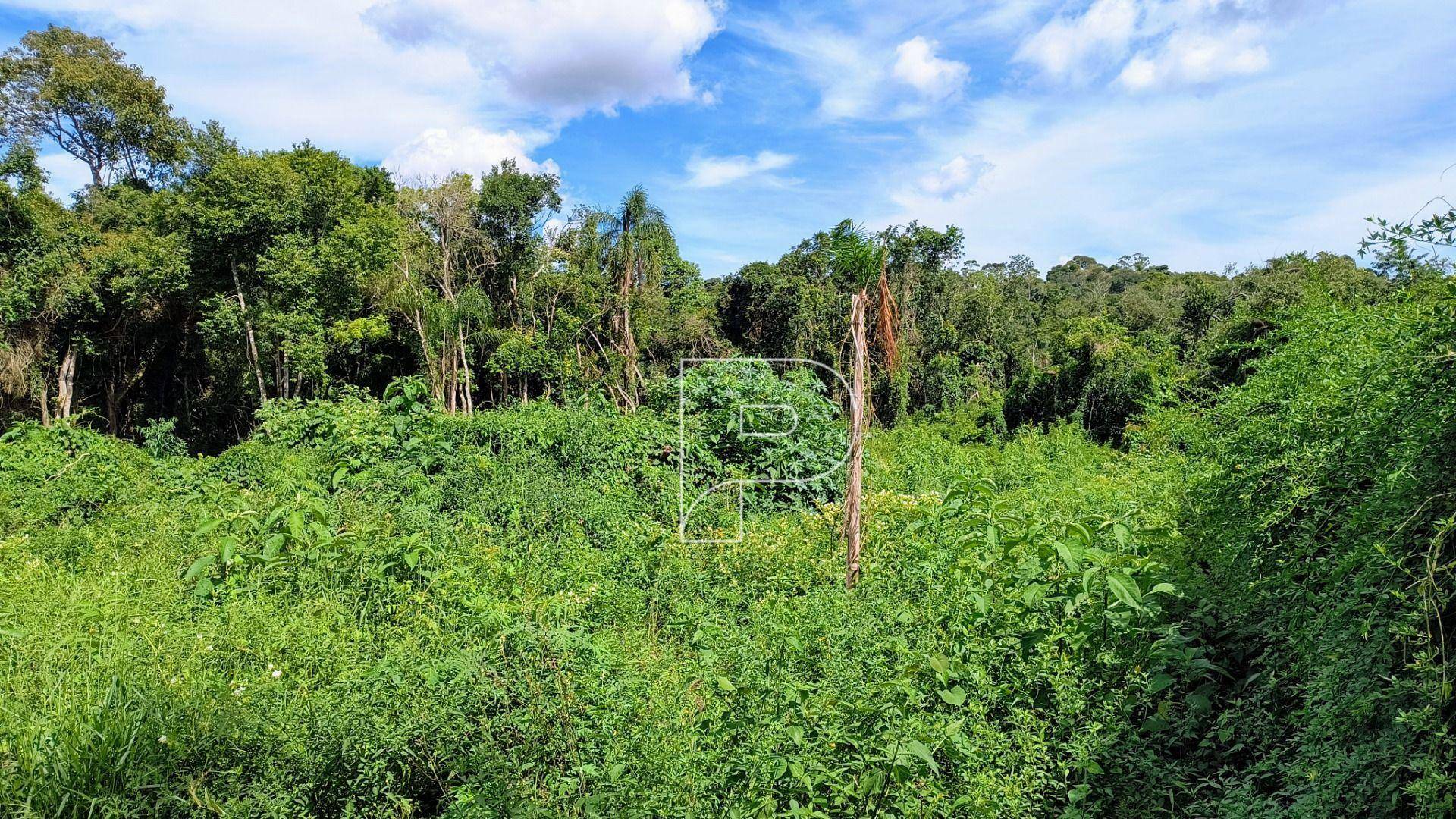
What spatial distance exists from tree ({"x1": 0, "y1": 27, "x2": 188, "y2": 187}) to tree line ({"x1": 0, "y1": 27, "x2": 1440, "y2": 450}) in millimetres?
47

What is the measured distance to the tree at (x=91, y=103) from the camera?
17094 mm

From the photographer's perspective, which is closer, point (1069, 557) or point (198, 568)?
point (1069, 557)

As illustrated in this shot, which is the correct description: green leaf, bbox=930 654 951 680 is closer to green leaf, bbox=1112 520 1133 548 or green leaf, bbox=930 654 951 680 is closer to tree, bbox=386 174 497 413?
green leaf, bbox=1112 520 1133 548

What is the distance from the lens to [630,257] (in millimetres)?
19828

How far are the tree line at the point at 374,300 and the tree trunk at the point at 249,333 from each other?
0.21 feet

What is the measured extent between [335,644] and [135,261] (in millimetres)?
15629

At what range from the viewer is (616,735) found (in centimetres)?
262

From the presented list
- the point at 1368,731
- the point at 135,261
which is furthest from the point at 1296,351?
the point at 135,261

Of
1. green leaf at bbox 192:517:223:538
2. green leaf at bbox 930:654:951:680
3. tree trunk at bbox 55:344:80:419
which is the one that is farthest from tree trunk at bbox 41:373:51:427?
green leaf at bbox 930:654:951:680

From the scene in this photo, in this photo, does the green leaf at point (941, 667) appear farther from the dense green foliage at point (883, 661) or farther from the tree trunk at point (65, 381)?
the tree trunk at point (65, 381)

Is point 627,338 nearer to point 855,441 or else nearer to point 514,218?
point 514,218

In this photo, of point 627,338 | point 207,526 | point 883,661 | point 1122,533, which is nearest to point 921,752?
point 883,661

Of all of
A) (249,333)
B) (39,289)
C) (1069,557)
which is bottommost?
(1069,557)

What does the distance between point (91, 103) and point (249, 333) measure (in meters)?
8.24
